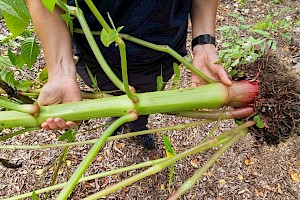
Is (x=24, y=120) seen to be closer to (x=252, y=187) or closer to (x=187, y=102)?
(x=187, y=102)

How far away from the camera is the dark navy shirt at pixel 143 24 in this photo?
99cm

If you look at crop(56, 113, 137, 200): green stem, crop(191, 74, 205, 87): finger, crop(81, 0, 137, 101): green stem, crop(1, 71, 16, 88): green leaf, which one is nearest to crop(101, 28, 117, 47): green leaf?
crop(81, 0, 137, 101): green stem

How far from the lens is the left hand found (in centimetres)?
100

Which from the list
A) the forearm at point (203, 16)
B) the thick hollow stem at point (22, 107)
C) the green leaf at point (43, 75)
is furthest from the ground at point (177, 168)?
the thick hollow stem at point (22, 107)

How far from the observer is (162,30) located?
108cm

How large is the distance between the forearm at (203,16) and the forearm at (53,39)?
1.42ft

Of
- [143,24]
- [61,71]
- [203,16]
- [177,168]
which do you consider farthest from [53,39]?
[177,168]

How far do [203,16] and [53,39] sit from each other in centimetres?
48

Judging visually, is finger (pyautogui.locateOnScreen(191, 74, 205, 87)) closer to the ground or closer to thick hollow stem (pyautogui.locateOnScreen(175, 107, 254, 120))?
thick hollow stem (pyautogui.locateOnScreen(175, 107, 254, 120))

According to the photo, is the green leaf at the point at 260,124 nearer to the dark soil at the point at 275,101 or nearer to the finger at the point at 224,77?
the dark soil at the point at 275,101

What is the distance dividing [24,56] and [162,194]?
974mm

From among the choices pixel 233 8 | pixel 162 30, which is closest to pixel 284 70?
pixel 162 30

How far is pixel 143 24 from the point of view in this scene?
1038 mm

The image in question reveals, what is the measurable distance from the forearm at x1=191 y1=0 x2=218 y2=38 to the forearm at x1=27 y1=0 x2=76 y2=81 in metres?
0.43
